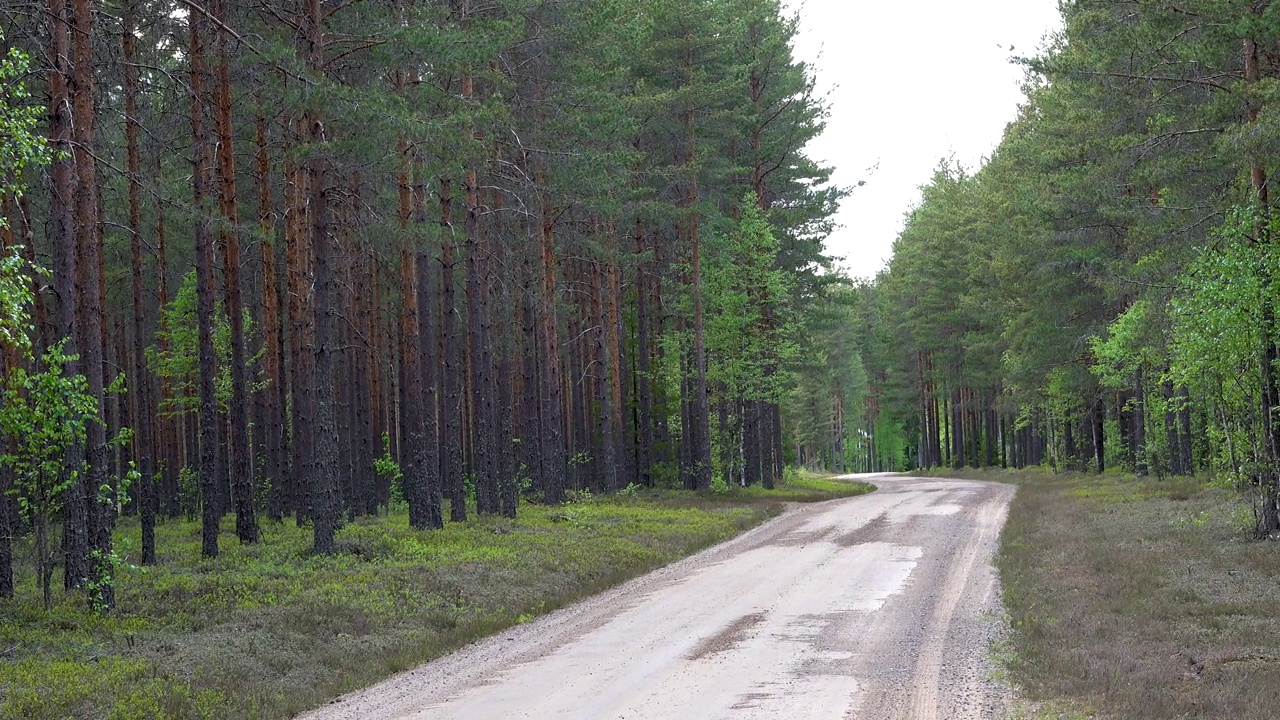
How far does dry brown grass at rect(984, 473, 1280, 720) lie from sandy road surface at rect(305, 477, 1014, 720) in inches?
24.6

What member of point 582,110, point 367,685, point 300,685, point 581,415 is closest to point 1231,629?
point 367,685

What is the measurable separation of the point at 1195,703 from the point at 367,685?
7741mm

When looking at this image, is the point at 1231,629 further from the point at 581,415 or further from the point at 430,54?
the point at 581,415

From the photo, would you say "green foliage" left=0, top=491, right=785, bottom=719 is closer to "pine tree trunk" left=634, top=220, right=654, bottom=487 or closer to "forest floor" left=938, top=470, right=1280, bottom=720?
"forest floor" left=938, top=470, right=1280, bottom=720

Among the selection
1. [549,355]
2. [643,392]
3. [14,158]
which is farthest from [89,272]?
[643,392]

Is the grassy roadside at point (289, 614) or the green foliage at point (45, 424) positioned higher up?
the green foliage at point (45, 424)

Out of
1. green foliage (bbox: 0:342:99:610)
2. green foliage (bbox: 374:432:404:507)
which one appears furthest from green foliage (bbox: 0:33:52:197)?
green foliage (bbox: 374:432:404:507)

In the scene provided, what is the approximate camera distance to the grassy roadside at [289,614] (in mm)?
9602

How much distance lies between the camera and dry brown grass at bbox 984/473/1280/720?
844 centimetres

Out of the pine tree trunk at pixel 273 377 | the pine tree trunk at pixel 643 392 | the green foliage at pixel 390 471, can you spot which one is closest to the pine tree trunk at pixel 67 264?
the pine tree trunk at pixel 273 377

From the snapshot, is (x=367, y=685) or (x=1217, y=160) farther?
(x=1217, y=160)

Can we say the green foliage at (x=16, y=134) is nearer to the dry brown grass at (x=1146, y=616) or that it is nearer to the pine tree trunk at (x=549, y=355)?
the dry brown grass at (x=1146, y=616)

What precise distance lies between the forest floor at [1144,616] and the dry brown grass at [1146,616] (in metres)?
0.02

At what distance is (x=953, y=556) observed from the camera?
62.4ft
